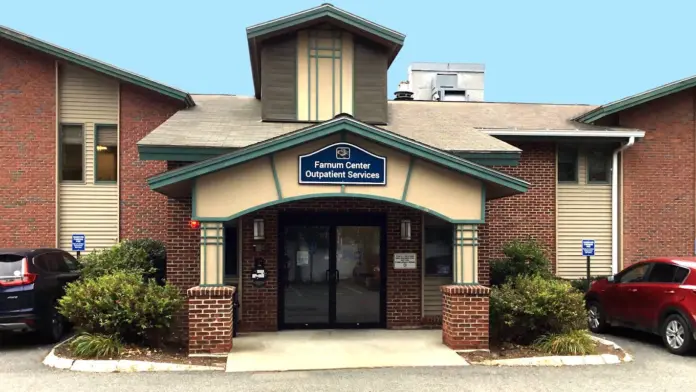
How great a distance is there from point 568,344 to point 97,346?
24.9ft

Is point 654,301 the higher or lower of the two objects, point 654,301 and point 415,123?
the lower

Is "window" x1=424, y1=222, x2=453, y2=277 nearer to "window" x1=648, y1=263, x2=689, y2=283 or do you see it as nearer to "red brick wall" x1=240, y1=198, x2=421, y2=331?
"red brick wall" x1=240, y1=198, x2=421, y2=331

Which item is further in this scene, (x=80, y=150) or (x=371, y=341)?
(x=80, y=150)

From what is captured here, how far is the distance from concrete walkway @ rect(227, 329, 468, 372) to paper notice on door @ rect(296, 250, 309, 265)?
146cm

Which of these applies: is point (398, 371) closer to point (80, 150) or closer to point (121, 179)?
point (121, 179)

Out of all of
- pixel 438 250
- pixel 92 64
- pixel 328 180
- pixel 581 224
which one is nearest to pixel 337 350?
pixel 328 180

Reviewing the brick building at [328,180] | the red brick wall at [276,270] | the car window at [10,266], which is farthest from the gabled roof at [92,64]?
the car window at [10,266]

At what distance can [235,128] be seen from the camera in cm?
1240

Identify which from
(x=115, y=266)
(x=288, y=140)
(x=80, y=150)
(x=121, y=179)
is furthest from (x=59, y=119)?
(x=288, y=140)

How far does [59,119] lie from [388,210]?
27.2ft

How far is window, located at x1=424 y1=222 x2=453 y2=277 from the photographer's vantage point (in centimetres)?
1274

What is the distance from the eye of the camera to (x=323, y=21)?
13086mm

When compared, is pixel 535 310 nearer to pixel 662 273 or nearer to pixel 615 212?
pixel 662 273

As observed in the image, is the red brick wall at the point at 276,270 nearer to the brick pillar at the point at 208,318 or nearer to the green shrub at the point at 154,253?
the green shrub at the point at 154,253
